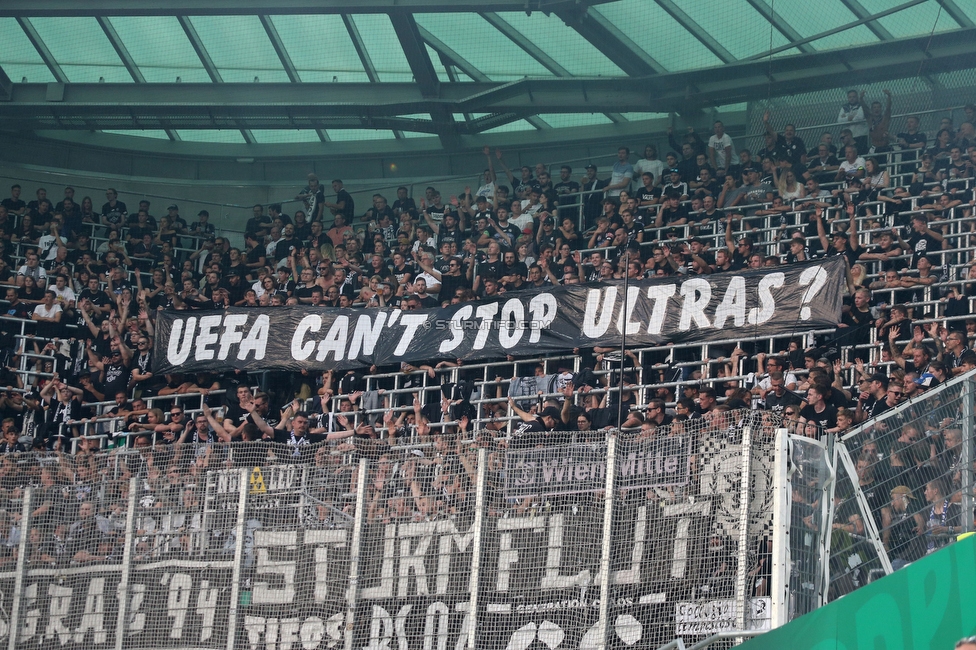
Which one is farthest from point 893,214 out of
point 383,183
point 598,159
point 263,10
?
point 383,183

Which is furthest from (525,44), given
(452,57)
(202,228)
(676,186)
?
(202,228)

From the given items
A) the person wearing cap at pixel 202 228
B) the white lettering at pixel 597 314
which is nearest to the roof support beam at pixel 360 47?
the person wearing cap at pixel 202 228

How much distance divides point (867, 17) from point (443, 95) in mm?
6834

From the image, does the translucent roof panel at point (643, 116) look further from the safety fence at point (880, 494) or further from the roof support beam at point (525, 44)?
the safety fence at point (880, 494)

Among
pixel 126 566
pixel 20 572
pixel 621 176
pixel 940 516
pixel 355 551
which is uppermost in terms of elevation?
pixel 621 176

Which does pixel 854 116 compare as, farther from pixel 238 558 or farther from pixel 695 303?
pixel 238 558

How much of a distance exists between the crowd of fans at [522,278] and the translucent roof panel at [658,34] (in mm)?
1319

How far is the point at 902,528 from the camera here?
8062 mm

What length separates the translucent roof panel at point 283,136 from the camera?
81.0 ft

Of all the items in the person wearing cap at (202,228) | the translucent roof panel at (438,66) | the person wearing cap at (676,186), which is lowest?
the person wearing cap at (202,228)

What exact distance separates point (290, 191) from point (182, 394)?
26.6 feet

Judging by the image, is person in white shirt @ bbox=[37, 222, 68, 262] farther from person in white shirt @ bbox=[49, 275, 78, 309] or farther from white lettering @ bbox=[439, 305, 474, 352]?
white lettering @ bbox=[439, 305, 474, 352]

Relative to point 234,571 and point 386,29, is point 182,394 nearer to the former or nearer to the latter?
point 386,29

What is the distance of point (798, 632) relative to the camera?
775cm
